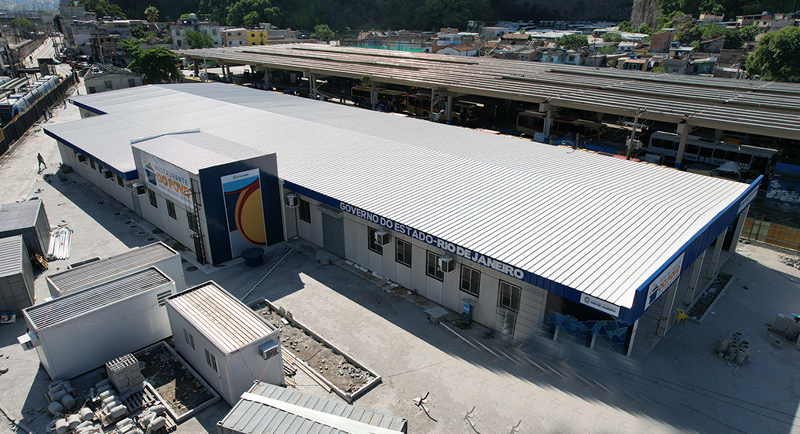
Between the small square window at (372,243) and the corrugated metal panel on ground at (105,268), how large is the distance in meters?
7.67

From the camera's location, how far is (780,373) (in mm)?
14695

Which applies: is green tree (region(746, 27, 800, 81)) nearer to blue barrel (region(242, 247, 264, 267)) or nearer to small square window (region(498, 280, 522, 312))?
small square window (region(498, 280, 522, 312))

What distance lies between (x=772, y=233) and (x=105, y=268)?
3036 cm

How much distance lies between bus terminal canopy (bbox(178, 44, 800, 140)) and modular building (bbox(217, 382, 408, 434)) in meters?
30.6

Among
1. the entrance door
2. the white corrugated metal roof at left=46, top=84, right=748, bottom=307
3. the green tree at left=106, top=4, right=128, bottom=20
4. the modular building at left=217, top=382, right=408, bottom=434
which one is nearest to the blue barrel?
the entrance door

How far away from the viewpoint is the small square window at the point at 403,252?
1856 cm

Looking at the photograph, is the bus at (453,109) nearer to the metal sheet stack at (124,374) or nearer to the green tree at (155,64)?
the green tree at (155,64)

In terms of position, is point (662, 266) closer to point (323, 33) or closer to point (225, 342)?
point (225, 342)

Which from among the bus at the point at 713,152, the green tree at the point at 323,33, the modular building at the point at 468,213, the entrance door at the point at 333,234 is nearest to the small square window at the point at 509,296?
the modular building at the point at 468,213

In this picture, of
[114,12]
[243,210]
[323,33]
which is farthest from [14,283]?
[114,12]

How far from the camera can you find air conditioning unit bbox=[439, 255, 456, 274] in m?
16.5

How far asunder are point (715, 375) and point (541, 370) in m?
5.35

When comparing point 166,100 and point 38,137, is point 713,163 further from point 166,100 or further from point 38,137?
point 38,137

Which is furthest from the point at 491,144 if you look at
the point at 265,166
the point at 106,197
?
the point at 106,197
